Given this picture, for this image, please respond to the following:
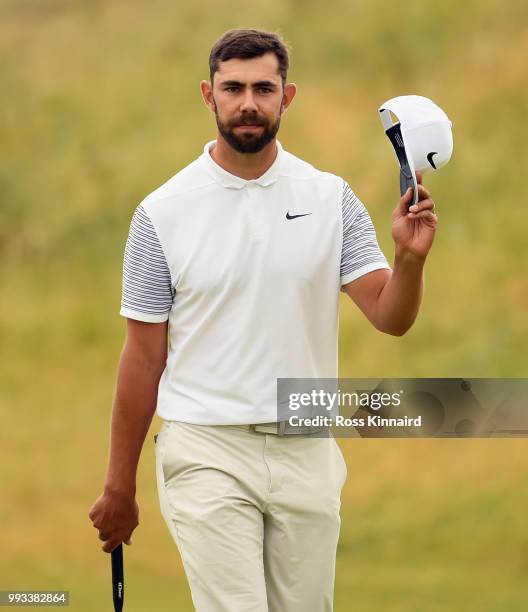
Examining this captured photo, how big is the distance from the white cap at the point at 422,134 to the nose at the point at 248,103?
1.38ft

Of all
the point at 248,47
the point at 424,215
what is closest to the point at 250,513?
the point at 424,215

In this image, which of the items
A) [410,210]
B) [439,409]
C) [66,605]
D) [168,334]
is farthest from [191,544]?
[66,605]

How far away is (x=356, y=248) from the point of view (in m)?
5.39

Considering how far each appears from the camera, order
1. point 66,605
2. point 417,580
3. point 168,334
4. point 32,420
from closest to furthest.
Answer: point 168,334 < point 66,605 < point 417,580 < point 32,420

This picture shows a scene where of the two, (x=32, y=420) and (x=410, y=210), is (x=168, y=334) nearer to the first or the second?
(x=410, y=210)

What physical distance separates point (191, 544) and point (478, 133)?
37.4 ft

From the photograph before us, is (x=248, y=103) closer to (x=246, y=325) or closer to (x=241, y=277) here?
(x=241, y=277)

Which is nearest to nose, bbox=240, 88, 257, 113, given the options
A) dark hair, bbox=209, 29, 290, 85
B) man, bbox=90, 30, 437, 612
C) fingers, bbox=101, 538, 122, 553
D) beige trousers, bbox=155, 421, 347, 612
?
man, bbox=90, 30, 437, 612

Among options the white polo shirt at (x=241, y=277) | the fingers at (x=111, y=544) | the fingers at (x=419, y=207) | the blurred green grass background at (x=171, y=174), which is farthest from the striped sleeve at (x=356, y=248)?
the blurred green grass background at (x=171, y=174)

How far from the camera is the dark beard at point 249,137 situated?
17.4ft

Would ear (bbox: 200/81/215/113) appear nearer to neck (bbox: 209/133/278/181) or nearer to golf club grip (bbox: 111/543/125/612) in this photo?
neck (bbox: 209/133/278/181)

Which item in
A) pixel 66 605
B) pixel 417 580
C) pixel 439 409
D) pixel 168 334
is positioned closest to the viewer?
pixel 168 334

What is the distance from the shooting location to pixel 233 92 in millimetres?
5328

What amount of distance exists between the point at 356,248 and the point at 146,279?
660 mm
